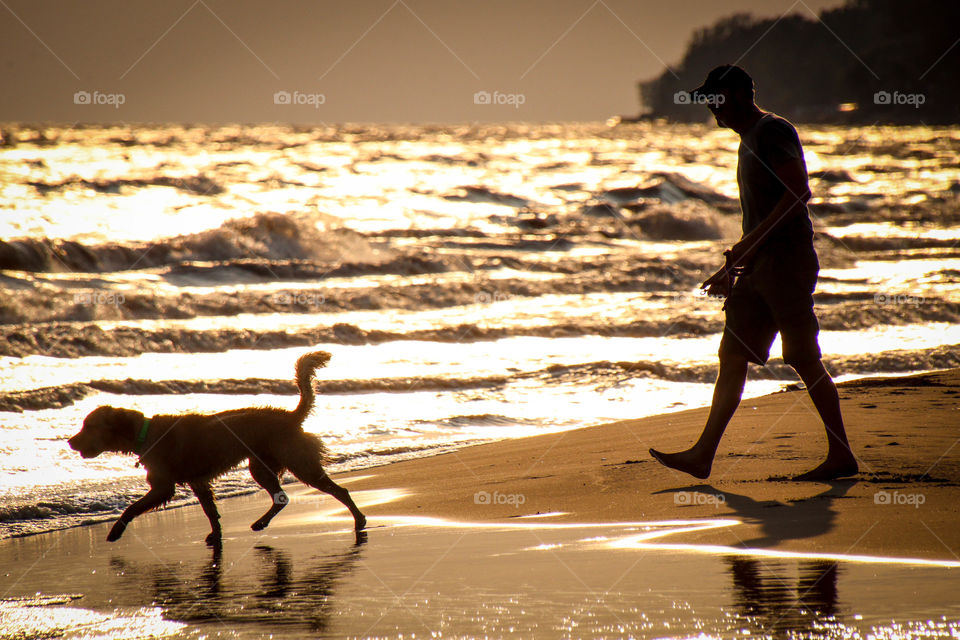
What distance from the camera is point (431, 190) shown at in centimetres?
3198

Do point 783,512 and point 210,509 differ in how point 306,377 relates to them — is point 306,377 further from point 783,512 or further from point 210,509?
point 783,512

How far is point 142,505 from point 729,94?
3416 millimetres

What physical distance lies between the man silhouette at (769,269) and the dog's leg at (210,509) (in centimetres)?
214

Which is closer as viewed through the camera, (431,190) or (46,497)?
(46,497)

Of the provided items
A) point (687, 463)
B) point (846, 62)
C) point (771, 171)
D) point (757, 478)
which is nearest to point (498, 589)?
point (687, 463)

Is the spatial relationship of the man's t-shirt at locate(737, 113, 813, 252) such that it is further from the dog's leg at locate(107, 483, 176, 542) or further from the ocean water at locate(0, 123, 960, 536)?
the ocean water at locate(0, 123, 960, 536)

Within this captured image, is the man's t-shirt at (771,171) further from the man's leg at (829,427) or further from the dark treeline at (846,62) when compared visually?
the dark treeline at (846,62)

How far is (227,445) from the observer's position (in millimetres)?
5062

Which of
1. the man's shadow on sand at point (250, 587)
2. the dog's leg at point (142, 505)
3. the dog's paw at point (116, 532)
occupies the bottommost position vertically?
the man's shadow on sand at point (250, 587)

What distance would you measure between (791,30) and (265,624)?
171102 mm

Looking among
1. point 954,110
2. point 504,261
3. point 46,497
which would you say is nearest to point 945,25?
point 954,110

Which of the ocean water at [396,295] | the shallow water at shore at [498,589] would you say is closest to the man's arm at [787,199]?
the shallow water at shore at [498,589]

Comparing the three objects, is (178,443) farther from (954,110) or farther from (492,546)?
(954,110)

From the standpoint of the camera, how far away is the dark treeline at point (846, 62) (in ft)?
332
